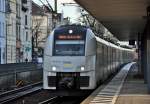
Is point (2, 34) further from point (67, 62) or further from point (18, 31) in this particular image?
point (67, 62)

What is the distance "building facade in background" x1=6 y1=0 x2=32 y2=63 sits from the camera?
71.8m

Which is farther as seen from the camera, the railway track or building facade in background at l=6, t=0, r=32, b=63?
building facade in background at l=6, t=0, r=32, b=63

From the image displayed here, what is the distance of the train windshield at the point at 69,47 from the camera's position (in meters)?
22.8

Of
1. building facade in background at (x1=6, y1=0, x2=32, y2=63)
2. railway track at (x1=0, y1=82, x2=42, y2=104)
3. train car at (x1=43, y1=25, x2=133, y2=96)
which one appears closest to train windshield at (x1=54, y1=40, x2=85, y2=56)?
train car at (x1=43, y1=25, x2=133, y2=96)

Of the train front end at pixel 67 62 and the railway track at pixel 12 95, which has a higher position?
the train front end at pixel 67 62

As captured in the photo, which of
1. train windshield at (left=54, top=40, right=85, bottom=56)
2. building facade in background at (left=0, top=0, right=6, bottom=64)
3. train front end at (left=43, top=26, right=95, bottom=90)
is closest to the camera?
train front end at (left=43, top=26, right=95, bottom=90)

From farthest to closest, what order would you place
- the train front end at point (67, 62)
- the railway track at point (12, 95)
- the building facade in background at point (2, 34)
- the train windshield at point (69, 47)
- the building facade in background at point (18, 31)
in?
the building facade in background at point (18, 31), the building facade in background at point (2, 34), the railway track at point (12, 95), the train windshield at point (69, 47), the train front end at point (67, 62)

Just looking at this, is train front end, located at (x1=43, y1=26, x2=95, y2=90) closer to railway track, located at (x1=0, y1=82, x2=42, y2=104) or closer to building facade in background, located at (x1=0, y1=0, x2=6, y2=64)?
railway track, located at (x1=0, y1=82, x2=42, y2=104)

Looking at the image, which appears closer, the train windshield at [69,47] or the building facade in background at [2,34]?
the train windshield at [69,47]

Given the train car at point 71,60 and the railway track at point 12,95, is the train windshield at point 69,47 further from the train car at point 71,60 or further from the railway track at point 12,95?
the railway track at point 12,95

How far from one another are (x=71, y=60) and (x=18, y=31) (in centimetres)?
5707

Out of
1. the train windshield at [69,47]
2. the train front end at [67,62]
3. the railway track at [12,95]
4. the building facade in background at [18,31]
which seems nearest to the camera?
the train front end at [67,62]

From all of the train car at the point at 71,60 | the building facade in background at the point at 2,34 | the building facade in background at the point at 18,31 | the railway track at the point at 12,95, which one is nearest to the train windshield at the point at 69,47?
the train car at the point at 71,60

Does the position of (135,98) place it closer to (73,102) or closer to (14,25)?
(73,102)
